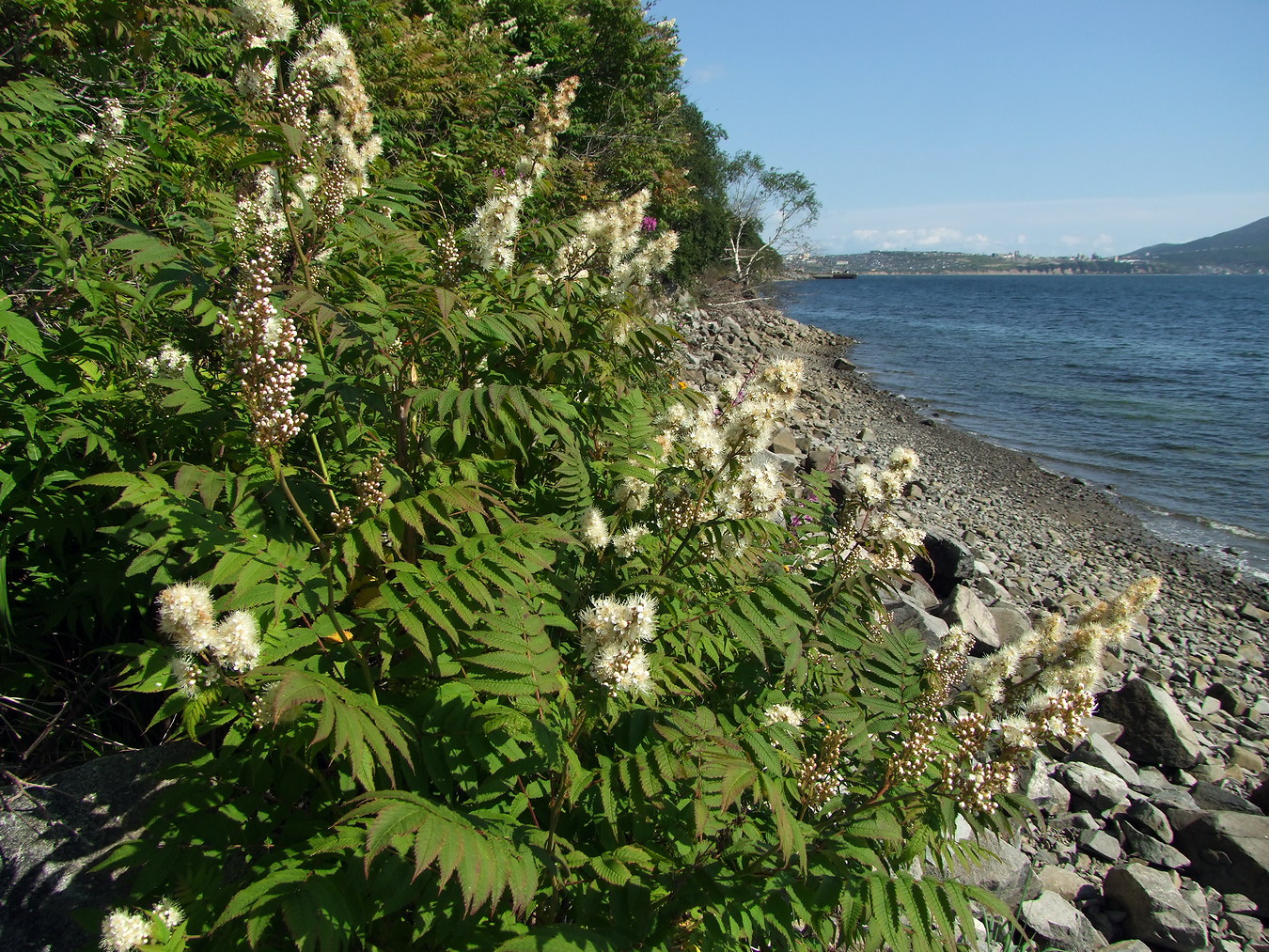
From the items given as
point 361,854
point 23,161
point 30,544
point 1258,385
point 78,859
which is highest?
point 23,161

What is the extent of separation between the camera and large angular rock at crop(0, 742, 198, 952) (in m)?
2.60

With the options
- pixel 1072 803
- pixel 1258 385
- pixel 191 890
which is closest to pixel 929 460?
pixel 1072 803

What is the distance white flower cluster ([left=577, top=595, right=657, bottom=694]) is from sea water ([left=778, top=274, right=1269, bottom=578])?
16.6 meters

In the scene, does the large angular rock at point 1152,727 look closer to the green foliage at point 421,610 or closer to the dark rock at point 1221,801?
the dark rock at point 1221,801

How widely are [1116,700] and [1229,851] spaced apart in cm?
231

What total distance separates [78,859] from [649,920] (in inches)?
88.9

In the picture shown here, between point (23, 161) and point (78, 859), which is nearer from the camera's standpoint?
point (78, 859)

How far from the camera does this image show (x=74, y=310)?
3344 millimetres

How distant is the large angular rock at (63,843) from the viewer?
102 inches

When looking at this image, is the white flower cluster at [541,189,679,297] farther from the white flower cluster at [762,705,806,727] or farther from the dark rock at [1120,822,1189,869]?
the dark rock at [1120,822,1189,869]

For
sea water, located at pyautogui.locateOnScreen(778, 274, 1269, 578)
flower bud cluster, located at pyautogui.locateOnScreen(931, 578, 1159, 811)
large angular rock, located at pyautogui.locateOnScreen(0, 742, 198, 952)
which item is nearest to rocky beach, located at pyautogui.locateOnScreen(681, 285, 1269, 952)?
flower bud cluster, located at pyautogui.locateOnScreen(931, 578, 1159, 811)

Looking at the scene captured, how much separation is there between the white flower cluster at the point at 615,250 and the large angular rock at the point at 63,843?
351 centimetres

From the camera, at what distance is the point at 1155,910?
479 centimetres

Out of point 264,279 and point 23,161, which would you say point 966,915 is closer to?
point 264,279
